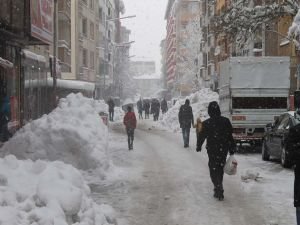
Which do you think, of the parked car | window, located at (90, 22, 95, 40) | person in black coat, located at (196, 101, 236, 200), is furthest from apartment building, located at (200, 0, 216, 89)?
person in black coat, located at (196, 101, 236, 200)

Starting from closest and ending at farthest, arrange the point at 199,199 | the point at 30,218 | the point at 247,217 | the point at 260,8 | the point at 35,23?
the point at 30,218 < the point at 247,217 < the point at 199,199 < the point at 35,23 < the point at 260,8

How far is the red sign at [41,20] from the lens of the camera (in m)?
16.8

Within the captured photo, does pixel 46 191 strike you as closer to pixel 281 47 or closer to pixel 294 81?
pixel 294 81

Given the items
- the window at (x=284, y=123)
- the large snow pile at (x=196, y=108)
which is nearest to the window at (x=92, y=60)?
the large snow pile at (x=196, y=108)

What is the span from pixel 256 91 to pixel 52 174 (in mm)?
12935

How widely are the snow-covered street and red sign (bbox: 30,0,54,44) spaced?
467cm

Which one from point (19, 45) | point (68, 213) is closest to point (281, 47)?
point (19, 45)

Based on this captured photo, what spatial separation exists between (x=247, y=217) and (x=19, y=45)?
13902 millimetres

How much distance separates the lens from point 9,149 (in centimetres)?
1252

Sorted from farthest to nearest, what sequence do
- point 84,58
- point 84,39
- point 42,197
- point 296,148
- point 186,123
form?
point 84,58 → point 84,39 → point 186,123 → point 42,197 → point 296,148

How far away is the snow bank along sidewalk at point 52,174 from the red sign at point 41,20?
14.5ft

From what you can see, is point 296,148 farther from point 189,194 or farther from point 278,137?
point 278,137

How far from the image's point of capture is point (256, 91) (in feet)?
63.5

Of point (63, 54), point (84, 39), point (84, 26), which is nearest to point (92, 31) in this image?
point (84, 26)
